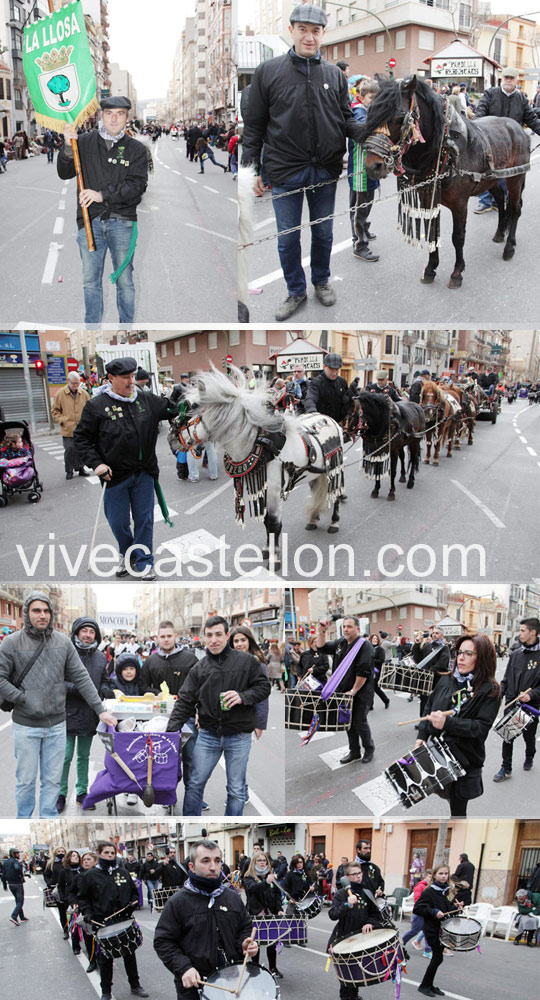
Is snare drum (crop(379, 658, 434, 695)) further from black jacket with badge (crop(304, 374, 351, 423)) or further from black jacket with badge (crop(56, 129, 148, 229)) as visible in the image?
black jacket with badge (crop(56, 129, 148, 229))

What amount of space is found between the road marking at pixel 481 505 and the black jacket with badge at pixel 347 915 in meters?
2.34

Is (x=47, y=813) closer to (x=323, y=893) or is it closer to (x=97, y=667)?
(x=97, y=667)

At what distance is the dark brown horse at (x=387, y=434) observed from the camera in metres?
5.43

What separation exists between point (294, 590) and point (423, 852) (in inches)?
71.4

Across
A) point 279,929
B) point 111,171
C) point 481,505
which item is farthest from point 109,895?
point 111,171

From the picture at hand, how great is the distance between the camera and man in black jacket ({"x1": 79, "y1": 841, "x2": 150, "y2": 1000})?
4.97 m

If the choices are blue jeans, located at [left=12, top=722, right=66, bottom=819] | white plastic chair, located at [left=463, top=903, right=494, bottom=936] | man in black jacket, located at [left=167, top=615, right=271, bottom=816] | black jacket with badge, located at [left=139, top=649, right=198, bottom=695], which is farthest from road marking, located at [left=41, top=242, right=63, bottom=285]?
white plastic chair, located at [left=463, top=903, right=494, bottom=936]

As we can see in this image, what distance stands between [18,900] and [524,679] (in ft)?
13.7

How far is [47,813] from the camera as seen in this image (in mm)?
5184

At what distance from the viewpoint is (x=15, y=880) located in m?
6.23

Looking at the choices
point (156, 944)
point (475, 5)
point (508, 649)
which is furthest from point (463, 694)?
point (475, 5)

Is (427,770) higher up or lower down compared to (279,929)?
higher up

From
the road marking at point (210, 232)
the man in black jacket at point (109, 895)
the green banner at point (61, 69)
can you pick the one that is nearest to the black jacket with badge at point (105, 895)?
the man in black jacket at point (109, 895)

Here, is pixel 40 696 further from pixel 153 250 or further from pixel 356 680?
pixel 153 250
